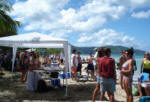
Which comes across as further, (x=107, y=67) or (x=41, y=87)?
(x=41, y=87)

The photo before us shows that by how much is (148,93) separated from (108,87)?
146cm

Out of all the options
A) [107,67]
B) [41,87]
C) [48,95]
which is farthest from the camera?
[41,87]

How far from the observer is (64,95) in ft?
22.5

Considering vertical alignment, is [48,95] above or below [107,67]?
below

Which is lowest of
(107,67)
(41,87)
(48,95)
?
(48,95)

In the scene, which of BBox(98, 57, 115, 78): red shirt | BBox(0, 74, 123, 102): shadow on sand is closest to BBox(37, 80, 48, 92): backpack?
BBox(0, 74, 123, 102): shadow on sand

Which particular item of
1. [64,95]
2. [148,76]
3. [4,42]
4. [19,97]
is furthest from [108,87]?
[4,42]

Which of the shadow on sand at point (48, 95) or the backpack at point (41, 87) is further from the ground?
the backpack at point (41, 87)

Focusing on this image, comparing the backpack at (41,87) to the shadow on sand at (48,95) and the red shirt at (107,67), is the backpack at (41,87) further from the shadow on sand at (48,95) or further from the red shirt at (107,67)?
the red shirt at (107,67)

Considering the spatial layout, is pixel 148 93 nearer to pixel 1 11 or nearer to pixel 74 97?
pixel 74 97

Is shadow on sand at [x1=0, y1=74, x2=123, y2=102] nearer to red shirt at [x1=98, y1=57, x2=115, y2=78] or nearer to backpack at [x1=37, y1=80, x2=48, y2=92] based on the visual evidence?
backpack at [x1=37, y1=80, x2=48, y2=92]

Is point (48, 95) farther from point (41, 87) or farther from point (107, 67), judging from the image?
point (107, 67)

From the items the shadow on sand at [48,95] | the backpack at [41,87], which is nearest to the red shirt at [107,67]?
the shadow on sand at [48,95]

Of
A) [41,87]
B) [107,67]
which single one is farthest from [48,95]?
[107,67]
